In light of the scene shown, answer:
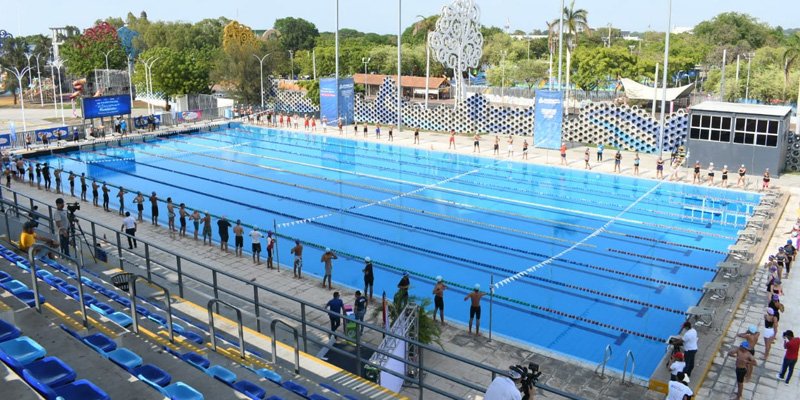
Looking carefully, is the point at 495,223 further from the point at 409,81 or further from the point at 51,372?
the point at 409,81

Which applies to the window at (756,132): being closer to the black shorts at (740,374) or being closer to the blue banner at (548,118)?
the blue banner at (548,118)

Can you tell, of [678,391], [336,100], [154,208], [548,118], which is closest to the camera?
[678,391]

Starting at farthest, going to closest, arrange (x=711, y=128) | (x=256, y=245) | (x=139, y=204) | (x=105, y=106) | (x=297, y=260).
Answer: (x=105, y=106)
(x=711, y=128)
(x=139, y=204)
(x=256, y=245)
(x=297, y=260)

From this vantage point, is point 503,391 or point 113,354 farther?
point 113,354

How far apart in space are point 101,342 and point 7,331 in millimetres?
975

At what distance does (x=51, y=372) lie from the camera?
6.38 meters

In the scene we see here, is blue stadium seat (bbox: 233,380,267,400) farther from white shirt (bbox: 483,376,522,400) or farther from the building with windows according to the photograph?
the building with windows

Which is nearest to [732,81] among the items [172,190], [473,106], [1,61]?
[473,106]

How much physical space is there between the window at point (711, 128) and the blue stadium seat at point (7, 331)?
25.5 m

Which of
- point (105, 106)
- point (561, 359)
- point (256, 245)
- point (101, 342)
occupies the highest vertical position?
point (105, 106)

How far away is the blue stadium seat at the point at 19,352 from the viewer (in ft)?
21.1

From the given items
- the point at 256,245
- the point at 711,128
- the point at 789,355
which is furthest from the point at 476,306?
the point at 711,128

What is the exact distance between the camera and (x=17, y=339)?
6.90 m

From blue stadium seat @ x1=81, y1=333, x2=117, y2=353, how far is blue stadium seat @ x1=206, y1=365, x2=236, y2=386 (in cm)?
120
